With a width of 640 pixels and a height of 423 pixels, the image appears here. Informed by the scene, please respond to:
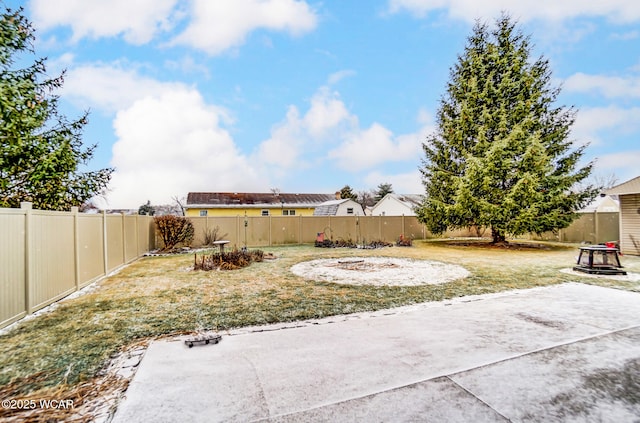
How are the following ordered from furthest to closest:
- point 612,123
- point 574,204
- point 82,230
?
point 612,123 < point 574,204 < point 82,230

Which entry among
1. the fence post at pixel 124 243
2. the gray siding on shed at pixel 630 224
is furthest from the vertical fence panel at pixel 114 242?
the gray siding on shed at pixel 630 224

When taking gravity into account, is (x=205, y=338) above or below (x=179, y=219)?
below

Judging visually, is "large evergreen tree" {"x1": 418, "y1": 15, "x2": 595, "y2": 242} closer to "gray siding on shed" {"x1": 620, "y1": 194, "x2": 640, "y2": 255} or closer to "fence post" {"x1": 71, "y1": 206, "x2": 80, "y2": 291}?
"gray siding on shed" {"x1": 620, "y1": 194, "x2": 640, "y2": 255}

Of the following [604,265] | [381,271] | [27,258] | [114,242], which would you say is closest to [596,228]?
[604,265]

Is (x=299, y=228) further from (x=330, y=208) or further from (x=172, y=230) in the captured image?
(x=330, y=208)

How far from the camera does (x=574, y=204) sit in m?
12.8

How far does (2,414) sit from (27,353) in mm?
1266

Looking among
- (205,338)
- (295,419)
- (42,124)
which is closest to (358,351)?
(295,419)

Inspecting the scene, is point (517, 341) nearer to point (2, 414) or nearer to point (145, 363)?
point (145, 363)

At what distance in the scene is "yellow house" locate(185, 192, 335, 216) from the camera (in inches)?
1009

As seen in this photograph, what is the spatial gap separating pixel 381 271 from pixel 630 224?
927 cm

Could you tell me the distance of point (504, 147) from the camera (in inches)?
490

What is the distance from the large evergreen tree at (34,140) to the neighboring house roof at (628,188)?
1538 centimetres

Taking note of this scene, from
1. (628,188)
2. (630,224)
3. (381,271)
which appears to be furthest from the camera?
(630,224)
